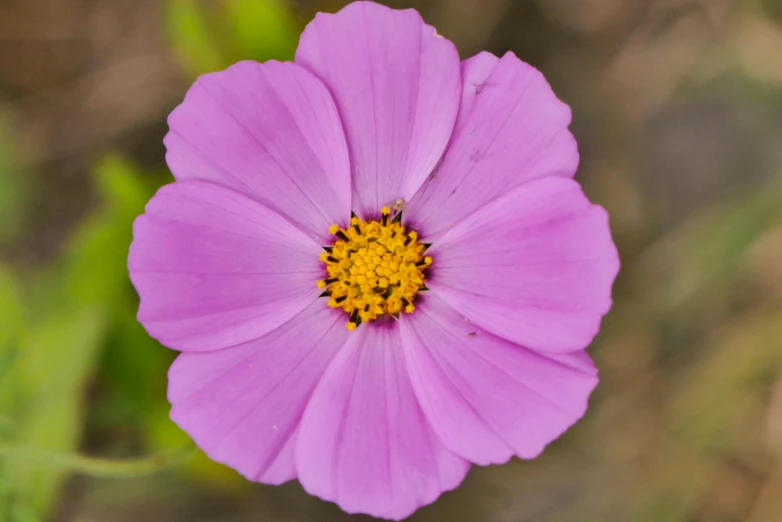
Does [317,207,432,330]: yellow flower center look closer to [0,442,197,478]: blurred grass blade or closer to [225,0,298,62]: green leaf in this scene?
[0,442,197,478]: blurred grass blade

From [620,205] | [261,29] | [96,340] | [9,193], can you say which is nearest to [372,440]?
[96,340]

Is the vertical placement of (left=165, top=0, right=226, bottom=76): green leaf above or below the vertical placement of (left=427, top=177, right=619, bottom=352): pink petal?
below

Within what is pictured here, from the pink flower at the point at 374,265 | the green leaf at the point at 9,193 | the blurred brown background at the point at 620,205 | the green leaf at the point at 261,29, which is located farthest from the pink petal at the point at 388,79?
the green leaf at the point at 9,193

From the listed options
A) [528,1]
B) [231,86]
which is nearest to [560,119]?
[231,86]

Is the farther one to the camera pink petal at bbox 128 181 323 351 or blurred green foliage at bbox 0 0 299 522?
blurred green foliage at bbox 0 0 299 522

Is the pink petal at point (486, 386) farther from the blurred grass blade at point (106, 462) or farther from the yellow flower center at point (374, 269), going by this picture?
the blurred grass blade at point (106, 462)

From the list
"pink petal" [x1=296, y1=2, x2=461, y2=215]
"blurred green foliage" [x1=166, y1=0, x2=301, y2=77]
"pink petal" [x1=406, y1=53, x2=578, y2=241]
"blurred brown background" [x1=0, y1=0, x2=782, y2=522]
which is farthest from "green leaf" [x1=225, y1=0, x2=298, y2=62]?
"pink petal" [x1=406, y1=53, x2=578, y2=241]

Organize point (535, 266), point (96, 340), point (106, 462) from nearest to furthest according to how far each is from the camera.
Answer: point (535, 266)
point (106, 462)
point (96, 340)

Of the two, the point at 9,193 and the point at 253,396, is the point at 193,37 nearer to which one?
the point at 9,193
